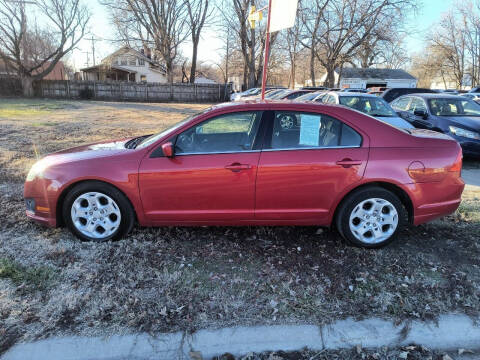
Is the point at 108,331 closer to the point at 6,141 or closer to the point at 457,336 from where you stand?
the point at 457,336

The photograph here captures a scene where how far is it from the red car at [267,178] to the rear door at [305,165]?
1 cm

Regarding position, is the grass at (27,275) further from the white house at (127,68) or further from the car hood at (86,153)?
the white house at (127,68)

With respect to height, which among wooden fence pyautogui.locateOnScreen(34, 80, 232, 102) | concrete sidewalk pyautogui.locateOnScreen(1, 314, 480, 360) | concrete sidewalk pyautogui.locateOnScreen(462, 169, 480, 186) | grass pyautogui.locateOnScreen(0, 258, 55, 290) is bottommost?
concrete sidewalk pyautogui.locateOnScreen(1, 314, 480, 360)

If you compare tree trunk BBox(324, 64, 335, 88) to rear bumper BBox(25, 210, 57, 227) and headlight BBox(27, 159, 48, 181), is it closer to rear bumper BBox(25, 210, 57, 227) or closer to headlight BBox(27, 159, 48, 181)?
headlight BBox(27, 159, 48, 181)

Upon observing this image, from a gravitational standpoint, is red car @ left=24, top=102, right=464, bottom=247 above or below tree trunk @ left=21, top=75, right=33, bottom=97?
below

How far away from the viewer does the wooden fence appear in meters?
31.0

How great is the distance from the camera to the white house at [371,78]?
150 feet

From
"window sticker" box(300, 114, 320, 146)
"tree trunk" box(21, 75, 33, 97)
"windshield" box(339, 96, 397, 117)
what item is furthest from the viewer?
"tree trunk" box(21, 75, 33, 97)

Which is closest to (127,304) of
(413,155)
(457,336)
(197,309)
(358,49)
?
(197,309)

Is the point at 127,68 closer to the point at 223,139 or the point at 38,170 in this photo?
the point at 38,170

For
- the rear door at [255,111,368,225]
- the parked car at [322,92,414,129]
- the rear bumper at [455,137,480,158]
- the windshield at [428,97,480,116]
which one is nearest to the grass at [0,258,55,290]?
the rear door at [255,111,368,225]

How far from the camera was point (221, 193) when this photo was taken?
134 inches

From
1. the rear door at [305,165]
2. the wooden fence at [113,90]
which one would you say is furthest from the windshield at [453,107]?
the wooden fence at [113,90]

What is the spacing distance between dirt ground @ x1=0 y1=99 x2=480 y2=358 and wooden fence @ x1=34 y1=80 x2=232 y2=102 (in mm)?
29203
